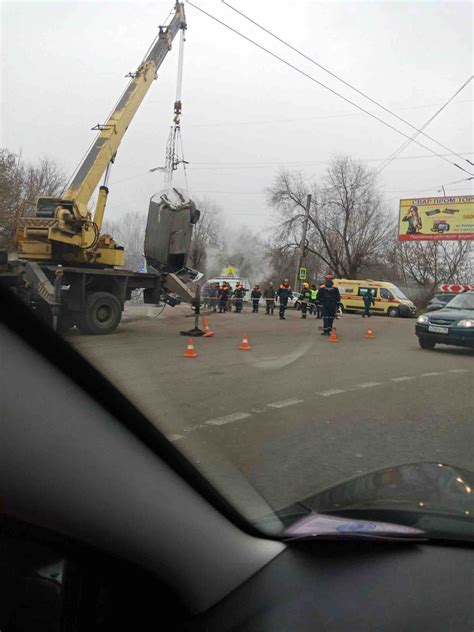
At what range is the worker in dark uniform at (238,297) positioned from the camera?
17.1m

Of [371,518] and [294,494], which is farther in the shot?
[294,494]

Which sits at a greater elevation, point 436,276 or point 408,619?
point 436,276

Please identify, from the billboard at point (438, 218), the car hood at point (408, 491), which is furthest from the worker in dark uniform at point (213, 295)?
the car hood at point (408, 491)

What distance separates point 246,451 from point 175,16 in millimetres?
10664

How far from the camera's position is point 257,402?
5.73 meters

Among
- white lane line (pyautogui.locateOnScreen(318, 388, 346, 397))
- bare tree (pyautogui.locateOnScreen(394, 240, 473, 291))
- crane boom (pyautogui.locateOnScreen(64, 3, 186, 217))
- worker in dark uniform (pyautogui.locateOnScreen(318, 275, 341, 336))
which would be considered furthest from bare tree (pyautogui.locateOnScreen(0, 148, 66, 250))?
bare tree (pyautogui.locateOnScreen(394, 240, 473, 291))

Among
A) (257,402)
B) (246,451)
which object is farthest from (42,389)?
(257,402)

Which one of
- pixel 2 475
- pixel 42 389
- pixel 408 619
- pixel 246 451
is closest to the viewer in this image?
pixel 2 475

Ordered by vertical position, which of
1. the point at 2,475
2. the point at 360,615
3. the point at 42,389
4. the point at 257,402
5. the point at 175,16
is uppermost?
the point at 175,16

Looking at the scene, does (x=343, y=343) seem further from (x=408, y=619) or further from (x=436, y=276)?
(x=408, y=619)

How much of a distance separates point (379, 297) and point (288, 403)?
45.2ft

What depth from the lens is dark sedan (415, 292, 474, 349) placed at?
Answer: 10.5m

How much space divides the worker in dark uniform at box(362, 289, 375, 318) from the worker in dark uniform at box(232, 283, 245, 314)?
454cm

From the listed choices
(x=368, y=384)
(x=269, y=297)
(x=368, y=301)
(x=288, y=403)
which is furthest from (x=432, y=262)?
(x=288, y=403)
